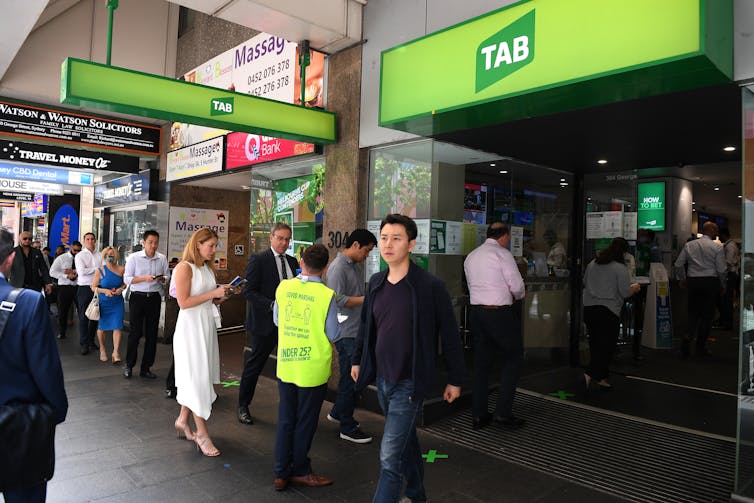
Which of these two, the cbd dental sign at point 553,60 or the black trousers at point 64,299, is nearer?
the cbd dental sign at point 553,60

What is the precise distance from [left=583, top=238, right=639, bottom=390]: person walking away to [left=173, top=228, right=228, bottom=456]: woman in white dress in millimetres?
3930

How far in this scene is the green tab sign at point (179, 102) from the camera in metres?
3.99

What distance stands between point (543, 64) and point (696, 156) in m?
3.03

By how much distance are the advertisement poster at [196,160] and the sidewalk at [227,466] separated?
3.74 metres

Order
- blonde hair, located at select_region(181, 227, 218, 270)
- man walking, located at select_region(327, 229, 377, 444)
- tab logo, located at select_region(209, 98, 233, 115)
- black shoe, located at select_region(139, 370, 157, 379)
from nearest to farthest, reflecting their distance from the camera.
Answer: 1. blonde hair, located at select_region(181, 227, 218, 270)
2. man walking, located at select_region(327, 229, 377, 444)
3. tab logo, located at select_region(209, 98, 233, 115)
4. black shoe, located at select_region(139, 370, 157, 379)

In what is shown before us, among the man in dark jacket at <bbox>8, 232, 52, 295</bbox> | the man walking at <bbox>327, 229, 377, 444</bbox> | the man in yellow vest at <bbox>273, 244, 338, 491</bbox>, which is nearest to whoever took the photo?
the man in yellow vest at <bbox>273, 244, 338, 491</bbox>

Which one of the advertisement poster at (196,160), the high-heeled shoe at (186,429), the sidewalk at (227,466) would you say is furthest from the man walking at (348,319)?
the advertisement poster at (196,160)

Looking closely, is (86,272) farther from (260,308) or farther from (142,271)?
(260,308)

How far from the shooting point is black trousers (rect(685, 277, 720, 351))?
24.8 ft

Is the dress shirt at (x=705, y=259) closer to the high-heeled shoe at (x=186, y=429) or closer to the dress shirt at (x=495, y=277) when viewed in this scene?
the dress shirt at (x=495, y=277)

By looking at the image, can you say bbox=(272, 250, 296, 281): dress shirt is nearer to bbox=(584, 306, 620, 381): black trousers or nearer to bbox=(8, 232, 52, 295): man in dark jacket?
bbox=(584, 306, 620, 381): black trousers

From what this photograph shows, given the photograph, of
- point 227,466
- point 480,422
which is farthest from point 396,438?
point 480,422

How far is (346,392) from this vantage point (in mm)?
4410

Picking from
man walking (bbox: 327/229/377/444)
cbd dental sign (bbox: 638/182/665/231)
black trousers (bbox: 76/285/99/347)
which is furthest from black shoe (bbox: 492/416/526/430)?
cbd dental sign (bbox: 638/182/665/231)
